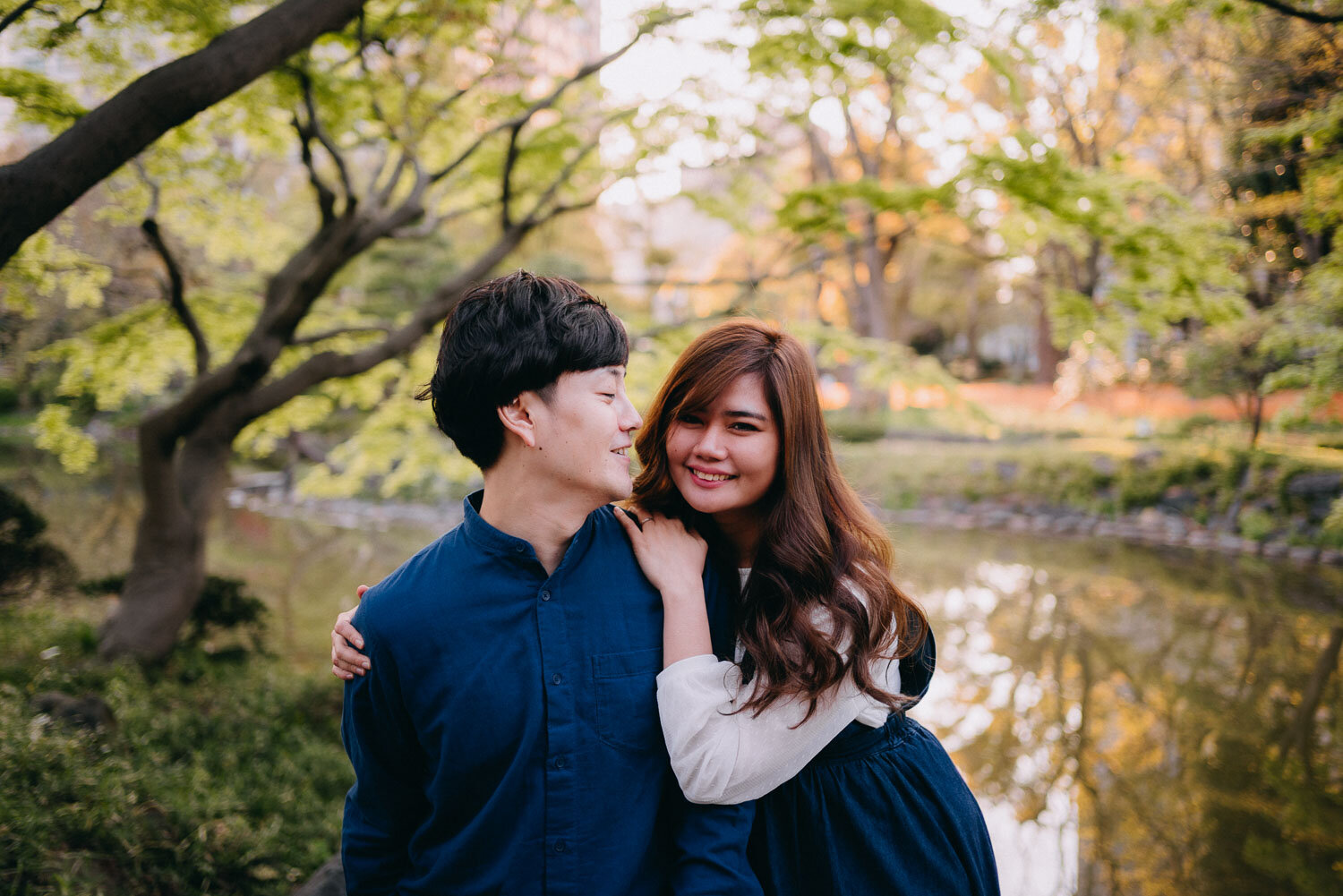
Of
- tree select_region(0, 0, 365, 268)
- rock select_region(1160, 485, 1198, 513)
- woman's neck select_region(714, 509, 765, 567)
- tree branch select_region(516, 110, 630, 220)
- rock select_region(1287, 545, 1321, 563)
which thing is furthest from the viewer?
rock select_region(1160, 485, 1198, 513)

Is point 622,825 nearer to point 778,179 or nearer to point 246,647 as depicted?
point 246,647

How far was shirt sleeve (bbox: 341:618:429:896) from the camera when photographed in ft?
4.66

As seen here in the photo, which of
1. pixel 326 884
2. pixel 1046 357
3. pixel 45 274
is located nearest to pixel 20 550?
pixel 45 274

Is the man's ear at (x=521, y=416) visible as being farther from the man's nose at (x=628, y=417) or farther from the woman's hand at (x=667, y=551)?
the woman's hand at (x=667, y=551)

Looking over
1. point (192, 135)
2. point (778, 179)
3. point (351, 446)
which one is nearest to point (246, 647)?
point (351, 446)

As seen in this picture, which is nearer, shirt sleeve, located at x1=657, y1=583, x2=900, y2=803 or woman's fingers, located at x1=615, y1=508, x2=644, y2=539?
A: shirt sleeve, located at x1=657, y1=583, x2=900, y2=803

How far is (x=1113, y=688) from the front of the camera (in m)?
6.76

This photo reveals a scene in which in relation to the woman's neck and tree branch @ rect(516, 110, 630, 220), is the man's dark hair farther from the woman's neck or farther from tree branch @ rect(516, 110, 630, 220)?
tree branch @ rect(516, 110, 630, 220)

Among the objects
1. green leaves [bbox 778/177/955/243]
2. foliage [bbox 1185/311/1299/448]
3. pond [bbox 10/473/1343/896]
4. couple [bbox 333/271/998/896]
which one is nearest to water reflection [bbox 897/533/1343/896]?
pond [bbox 10/473/1343/896]

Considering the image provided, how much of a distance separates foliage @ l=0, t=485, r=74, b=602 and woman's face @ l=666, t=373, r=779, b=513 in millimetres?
6619

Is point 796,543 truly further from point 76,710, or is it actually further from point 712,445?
point 76,710

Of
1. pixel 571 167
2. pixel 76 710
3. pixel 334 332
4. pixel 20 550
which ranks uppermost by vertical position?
pixel 571 167

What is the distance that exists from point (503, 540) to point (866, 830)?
0.93 meters

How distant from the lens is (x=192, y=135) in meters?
4.95
